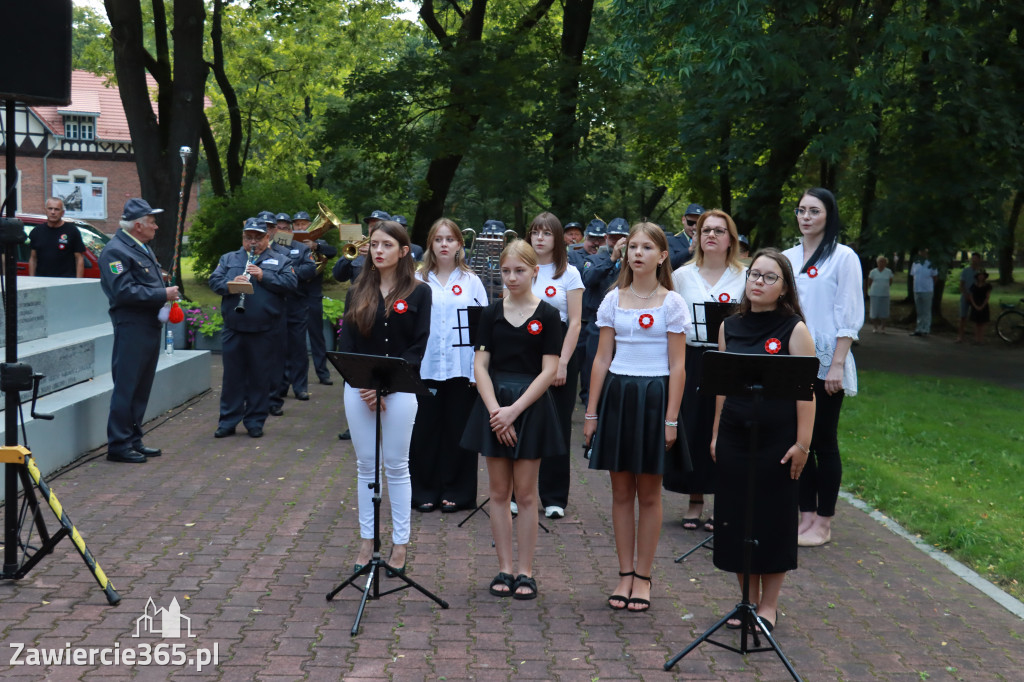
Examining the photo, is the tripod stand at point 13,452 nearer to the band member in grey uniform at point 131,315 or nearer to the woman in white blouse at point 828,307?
the band member in grey uniform at point 131,315

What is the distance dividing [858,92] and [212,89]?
3416 cm

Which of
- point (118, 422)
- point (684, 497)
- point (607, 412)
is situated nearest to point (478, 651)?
point (607, 412)

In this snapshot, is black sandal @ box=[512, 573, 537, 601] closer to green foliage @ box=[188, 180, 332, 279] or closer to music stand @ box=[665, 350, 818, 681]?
music stand @ box=[665, 350, 818, 681]

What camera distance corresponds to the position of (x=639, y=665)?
491 cm

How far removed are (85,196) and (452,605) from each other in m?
59.8

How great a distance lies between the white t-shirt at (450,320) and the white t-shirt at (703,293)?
1.60m

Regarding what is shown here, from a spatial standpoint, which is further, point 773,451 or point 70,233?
point 70,233

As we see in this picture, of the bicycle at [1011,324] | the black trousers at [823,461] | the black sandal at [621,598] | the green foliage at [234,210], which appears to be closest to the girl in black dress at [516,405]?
the black sandal at [621,598]

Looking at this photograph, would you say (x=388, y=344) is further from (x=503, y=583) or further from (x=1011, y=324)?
(x=1011, y=324)

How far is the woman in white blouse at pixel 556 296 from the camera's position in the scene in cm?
768

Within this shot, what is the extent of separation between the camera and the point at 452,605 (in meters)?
5.70

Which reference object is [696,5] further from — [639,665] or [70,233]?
[639,665]

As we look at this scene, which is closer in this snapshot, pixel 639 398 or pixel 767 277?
pixel 767 277

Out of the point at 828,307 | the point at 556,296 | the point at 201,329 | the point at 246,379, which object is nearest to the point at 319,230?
the point at 246,379
